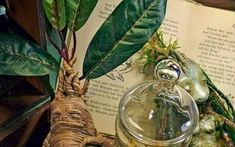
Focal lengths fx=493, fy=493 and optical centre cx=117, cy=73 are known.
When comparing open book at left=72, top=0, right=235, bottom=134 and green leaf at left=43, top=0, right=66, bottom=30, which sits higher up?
green leaf at left=43, top=0, right=66, bottom=30

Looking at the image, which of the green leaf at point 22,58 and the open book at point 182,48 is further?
the open book at point 182,48

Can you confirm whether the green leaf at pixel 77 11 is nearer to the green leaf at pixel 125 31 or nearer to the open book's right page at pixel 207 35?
the green leaf at pixel 125 31

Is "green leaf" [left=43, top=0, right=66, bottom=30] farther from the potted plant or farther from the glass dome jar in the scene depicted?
the glass dome jar

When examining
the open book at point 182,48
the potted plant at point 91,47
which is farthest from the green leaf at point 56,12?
the open book at point 182,48

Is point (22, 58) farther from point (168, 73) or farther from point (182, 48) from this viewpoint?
point (182, 48)

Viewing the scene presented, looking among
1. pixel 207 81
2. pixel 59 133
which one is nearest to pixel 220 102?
pixel 207 81

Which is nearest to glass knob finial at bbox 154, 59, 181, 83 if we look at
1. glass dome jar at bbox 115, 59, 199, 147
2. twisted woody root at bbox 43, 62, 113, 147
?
glass dome jar at bbox 115, 59, 199, 147

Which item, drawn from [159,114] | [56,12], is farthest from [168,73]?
[56,12]

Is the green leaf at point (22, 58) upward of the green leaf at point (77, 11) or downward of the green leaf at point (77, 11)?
downward
